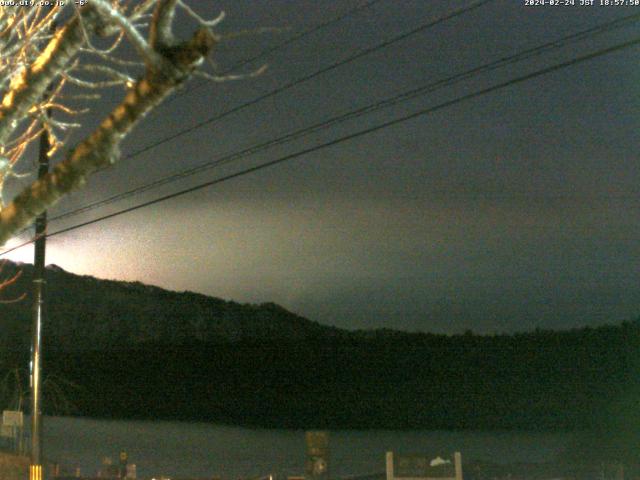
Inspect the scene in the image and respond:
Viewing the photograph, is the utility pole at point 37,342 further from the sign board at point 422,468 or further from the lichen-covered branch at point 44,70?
the lichen-covered branch at point 44,70

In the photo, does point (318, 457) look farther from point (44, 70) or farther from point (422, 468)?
point (44, 70)

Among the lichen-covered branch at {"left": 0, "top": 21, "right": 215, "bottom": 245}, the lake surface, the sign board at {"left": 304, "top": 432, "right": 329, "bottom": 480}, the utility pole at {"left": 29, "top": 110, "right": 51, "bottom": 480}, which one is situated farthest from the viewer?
the lake surface

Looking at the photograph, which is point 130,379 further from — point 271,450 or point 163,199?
point 163,199

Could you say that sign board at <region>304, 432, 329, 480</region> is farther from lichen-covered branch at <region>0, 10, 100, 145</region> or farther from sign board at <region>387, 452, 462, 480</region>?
lichen-covered branch at <region>0, 10, 100, 145</region>

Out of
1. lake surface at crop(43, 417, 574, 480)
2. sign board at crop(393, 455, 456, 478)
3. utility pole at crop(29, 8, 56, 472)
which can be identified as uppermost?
utility pole at crop(29, 8, 56, 472)

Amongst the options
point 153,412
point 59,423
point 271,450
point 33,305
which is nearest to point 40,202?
point 33,305

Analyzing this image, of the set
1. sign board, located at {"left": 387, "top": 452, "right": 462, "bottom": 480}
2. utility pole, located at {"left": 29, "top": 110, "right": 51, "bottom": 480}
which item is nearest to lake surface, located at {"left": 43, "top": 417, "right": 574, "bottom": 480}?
utility pole, located at {"left": 29, "top": 110, "right": 51, "bottom": 480}
